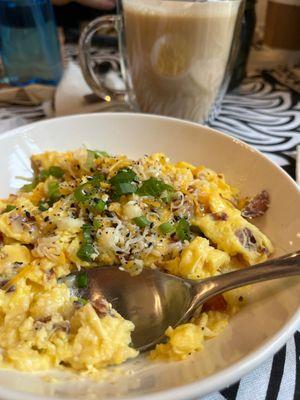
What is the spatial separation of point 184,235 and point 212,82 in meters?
1.00

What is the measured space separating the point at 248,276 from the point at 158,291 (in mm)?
195

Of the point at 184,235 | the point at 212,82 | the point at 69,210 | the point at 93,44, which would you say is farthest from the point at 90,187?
the point at 93,44

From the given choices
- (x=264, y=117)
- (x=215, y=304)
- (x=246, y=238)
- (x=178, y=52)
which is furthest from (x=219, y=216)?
(x=264, y=117)

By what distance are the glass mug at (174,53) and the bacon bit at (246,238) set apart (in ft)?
2.98

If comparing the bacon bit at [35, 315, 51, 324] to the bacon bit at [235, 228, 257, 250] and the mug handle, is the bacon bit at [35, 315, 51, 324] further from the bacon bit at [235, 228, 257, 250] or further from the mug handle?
the mug handle

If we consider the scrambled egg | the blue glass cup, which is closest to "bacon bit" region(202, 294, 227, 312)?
the scrambled egg

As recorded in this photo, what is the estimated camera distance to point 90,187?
3.60ft

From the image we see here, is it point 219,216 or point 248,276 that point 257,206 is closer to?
point 219,216

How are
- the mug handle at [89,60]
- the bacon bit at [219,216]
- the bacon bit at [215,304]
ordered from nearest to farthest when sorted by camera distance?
the bacon bit at [215,304] → the bacon bit at [219,216] → the mug handle at [89,60]

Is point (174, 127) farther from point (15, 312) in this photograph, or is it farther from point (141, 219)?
point (15, 312)

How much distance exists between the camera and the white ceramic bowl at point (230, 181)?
2.24ft

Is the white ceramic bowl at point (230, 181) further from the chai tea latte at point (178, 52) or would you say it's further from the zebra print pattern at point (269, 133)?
the chai tea latte at point (178, 52)

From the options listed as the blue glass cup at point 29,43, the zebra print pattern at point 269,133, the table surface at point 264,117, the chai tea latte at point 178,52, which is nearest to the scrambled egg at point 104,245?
the zebra print pattern at point 269,133

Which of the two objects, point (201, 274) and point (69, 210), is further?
point (69, 210)
